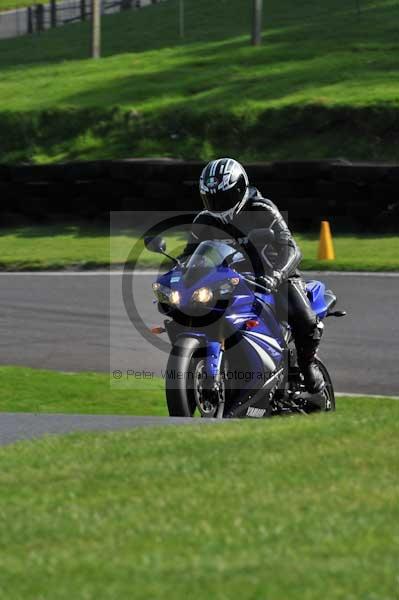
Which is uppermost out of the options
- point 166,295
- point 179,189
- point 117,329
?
point 166,295

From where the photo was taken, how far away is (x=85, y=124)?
28750mm

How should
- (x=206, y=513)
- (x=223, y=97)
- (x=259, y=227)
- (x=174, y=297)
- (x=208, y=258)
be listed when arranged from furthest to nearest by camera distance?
1. (x=223, y=97)
2. (x=259, y=227)
3. (x=208, y=258)
4. (x=174, y=297)
5. (x=206, y=513)

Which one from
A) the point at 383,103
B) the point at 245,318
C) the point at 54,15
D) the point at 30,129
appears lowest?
the point at 54,15

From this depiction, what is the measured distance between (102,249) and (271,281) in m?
11.8

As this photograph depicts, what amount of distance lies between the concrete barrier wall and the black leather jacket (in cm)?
1024

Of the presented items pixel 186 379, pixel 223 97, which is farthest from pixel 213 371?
pixel 223 97

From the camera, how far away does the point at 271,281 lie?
26.8ft

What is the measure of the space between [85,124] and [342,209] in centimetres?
1075

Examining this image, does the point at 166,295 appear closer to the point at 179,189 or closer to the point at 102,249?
the point at 102,249

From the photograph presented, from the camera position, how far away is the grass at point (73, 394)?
33.2 feet

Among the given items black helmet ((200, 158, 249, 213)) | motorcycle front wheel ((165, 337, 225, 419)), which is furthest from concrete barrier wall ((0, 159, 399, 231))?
motorcycle front wheel ((165, 337, 225, 419))

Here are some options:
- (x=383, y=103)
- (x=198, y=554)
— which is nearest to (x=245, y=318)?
(x=198, y=554)

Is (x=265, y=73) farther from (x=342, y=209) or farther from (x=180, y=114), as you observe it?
(x=342, y=209)

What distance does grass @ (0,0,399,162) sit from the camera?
84.1ft
